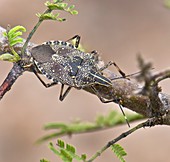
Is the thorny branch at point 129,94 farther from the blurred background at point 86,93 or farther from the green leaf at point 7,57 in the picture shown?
the blurred background at point 86,93

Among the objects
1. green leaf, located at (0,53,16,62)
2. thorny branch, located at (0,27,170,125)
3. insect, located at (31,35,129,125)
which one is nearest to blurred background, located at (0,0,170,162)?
insect, located at (31,35,129,125)

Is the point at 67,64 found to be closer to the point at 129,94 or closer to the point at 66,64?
the point at 66,64

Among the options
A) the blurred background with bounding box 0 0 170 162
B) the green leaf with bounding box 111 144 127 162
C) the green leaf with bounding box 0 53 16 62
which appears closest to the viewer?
the green leaf with bounding box 111 144 127 162

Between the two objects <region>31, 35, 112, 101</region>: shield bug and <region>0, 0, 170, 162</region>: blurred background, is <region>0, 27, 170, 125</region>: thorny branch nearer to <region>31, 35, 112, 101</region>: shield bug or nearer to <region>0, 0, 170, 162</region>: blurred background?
<region>31, 35, 112, 101</region>: shield bug

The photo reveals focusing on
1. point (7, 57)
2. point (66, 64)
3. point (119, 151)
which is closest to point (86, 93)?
point (66, 64)

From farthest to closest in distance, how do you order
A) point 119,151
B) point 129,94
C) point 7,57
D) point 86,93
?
1. point 86,93
2. point 129,94
3. point 7,57
4. point 119,151

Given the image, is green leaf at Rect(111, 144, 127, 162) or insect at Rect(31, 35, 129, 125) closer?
green leaf at Rect(111, 144, 127, 162)
